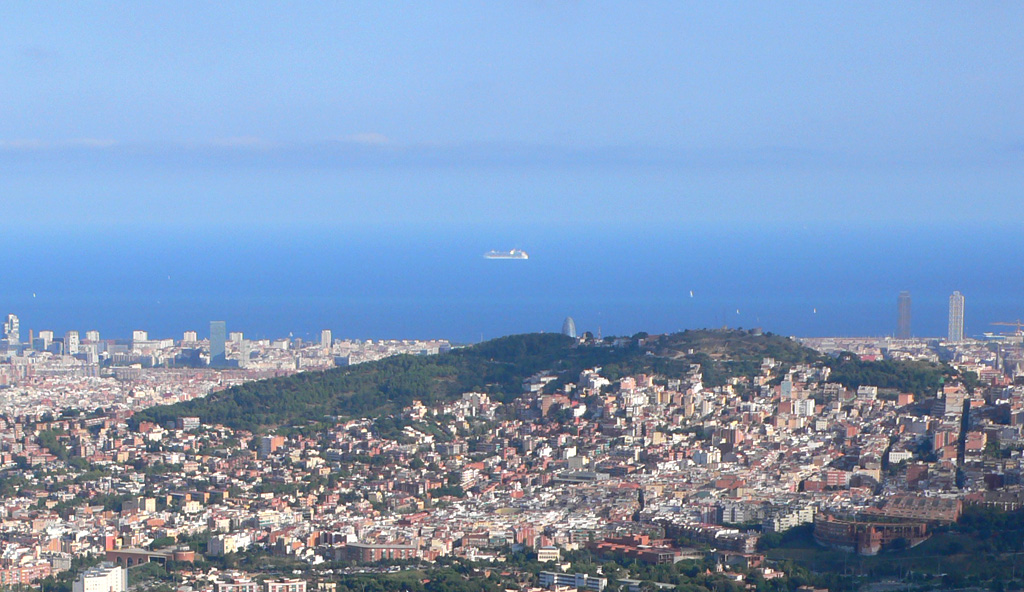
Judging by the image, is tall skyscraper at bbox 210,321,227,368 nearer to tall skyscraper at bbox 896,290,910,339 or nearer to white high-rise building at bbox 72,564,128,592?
tall skyscraper at bbox 896,290,910,339

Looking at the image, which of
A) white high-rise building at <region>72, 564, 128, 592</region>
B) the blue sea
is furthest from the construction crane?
white high-rise building at <region>72, 564, 128, 592</region>

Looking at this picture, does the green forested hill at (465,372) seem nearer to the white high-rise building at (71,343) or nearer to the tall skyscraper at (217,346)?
the tall skyscraper at (217,346)

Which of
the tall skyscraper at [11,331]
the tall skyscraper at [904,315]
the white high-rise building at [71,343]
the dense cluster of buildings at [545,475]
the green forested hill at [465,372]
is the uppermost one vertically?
the tall skyscraper at [904,315]

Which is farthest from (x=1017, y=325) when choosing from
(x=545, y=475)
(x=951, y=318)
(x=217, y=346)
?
(x=545, y=475)

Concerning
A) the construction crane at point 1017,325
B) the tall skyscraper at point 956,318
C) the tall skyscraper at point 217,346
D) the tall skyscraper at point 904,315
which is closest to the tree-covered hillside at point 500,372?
the tall skyscraper at point 217,346

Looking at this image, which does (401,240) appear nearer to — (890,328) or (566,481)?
(890,328)

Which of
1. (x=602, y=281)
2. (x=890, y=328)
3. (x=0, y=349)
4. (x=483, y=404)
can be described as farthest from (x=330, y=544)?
(x=602, y=281)
